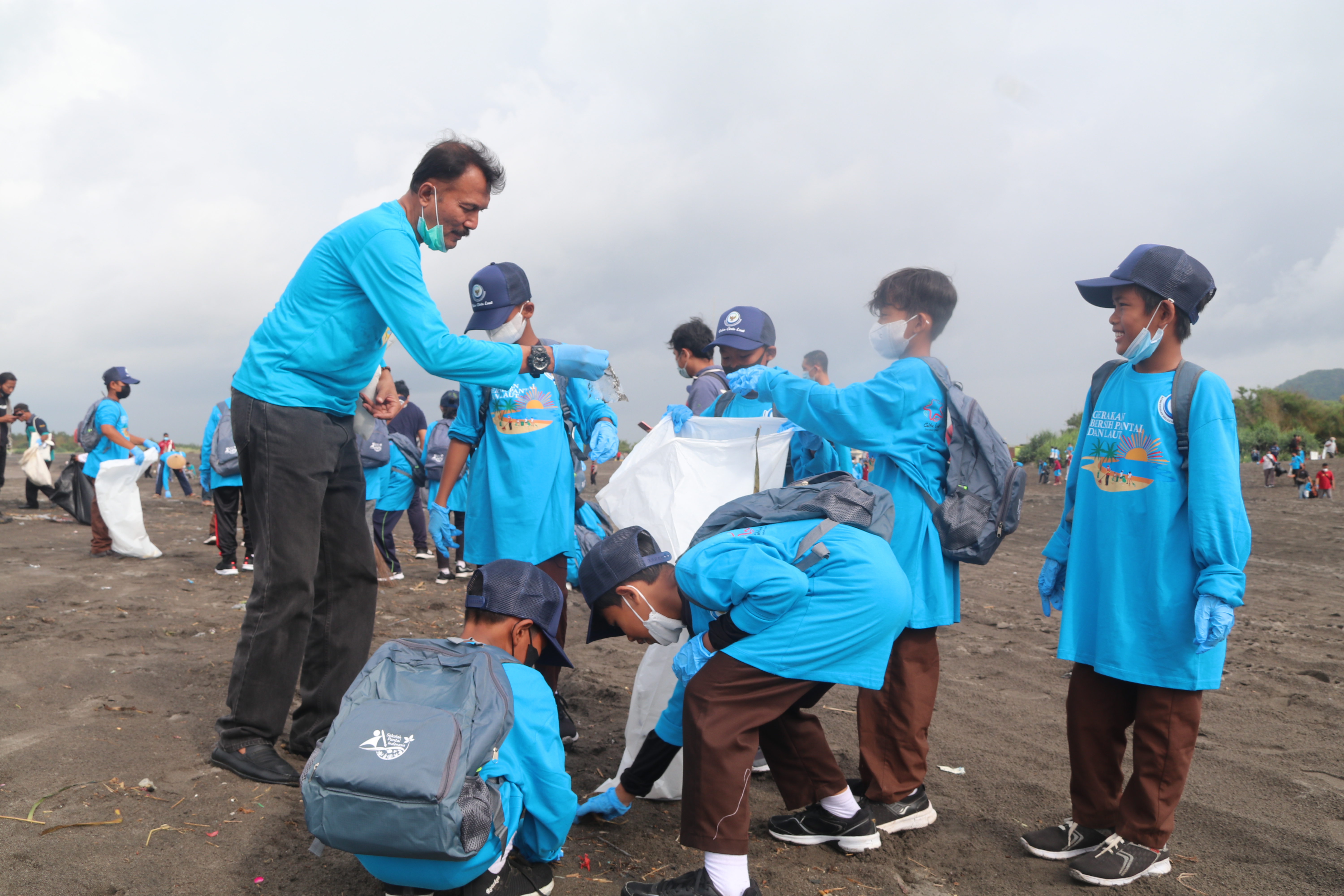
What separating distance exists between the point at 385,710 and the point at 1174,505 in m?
2.41

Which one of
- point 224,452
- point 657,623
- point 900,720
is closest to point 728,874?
point 657,623

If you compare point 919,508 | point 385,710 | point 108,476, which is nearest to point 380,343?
point 385,710

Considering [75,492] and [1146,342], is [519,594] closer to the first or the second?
[1146,342]

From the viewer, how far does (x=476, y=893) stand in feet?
7.09

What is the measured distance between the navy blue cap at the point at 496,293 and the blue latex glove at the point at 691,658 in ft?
5.84

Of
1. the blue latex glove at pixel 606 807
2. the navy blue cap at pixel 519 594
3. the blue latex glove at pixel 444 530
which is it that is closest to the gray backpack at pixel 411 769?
the navy blue cap at pixel 519 594

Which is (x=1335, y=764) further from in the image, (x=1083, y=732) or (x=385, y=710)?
(x=385, y=710)

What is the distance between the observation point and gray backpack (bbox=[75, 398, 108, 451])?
28.7 ft

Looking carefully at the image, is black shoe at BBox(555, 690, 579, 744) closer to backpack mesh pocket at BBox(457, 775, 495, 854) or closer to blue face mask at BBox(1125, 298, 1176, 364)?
backpack mesh pocket at BBox(457, 775, 495, 854)

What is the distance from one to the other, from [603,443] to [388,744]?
218cm

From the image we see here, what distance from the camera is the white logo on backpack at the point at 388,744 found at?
1.89 meters

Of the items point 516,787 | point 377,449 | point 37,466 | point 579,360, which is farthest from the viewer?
point 37,466

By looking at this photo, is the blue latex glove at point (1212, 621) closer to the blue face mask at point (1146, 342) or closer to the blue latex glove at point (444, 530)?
the blue face mask at point (1146, 342)

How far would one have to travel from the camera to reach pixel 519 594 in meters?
2.58
